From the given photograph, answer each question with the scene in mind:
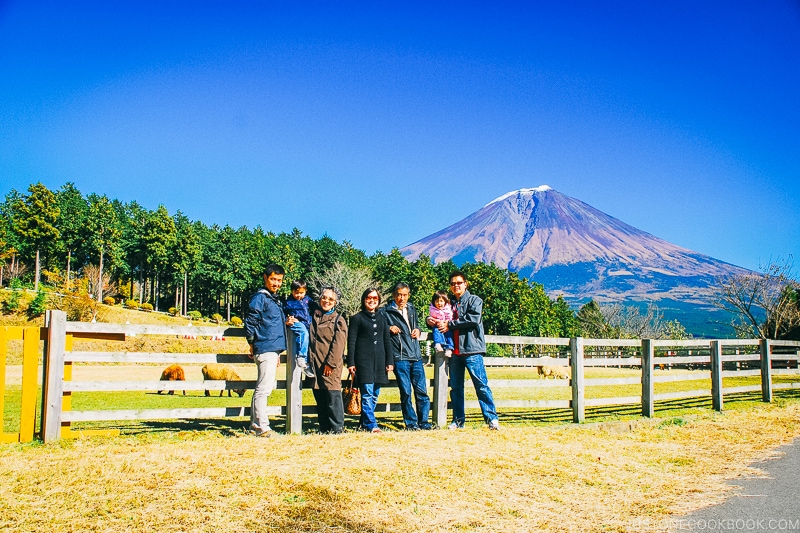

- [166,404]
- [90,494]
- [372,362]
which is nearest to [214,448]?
[90,494]

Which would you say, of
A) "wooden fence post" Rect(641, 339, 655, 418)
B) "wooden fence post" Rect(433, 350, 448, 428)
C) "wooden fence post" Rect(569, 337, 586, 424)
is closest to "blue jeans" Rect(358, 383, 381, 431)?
"wooden fence post" Rect(433, 350, 448, 428)

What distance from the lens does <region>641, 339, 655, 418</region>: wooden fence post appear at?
32.8ft

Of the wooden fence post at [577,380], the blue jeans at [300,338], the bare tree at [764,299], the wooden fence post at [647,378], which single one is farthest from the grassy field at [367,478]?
the bare tree at [764,299]

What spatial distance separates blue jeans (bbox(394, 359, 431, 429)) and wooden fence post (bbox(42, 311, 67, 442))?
3911mm

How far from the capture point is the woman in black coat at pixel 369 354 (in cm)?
761

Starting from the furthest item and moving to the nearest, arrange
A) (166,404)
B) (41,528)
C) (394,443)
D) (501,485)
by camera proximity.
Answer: (166,404) → (394,443) → (501,485) → (41,528)

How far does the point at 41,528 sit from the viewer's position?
3.80 metres

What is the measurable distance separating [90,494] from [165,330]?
9.61 ft

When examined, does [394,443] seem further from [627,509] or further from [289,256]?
[289,256]

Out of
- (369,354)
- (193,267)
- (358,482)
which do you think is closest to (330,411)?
(369,354)

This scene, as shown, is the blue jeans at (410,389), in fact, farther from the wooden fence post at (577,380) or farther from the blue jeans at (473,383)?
the wooden fence post at (577,380)

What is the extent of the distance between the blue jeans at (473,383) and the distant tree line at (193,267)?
48762 mm

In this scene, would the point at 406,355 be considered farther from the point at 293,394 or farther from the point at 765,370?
the point at 765,370

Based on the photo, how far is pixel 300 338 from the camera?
729 centimetres
